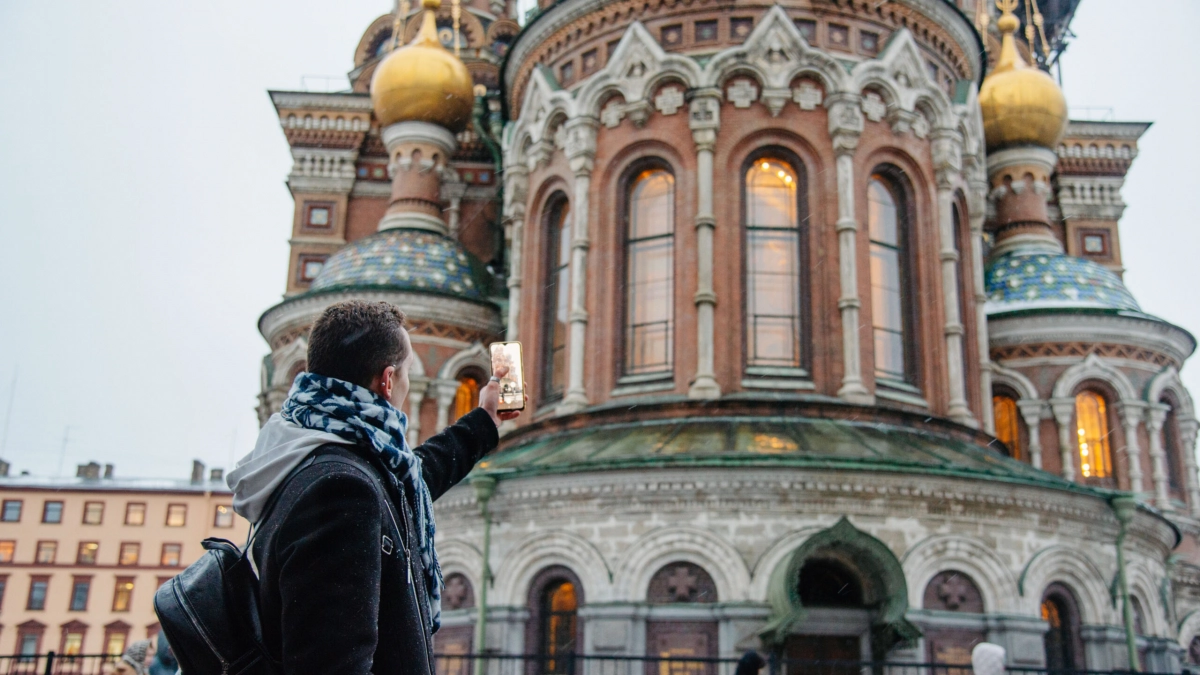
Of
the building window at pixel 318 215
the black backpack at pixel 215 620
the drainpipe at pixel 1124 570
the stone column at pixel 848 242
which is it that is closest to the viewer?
the black backpack at pixel 215 620

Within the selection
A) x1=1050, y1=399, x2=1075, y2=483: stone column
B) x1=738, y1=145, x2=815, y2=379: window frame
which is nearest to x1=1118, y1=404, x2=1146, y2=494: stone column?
x1=1050, y1=399, x2=1075, y2=483: stone column

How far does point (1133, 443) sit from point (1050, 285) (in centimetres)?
327

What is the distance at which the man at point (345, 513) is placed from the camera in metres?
2.60

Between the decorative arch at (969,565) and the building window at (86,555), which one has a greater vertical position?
the building window at (86,555)

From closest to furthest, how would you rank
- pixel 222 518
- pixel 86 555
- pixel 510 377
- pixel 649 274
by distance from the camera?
pixel 510 377
pixel 649 274
pixel 86 555
pixel 222 518

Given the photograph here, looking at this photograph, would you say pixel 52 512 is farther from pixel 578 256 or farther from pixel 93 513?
pixel 578 256

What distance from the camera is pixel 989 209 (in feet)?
80.0

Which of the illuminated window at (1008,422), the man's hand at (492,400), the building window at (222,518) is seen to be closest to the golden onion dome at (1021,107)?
the illuminated window at (1008,422)

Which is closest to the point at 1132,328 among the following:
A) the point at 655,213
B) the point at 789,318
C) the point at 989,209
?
the point at 989,209

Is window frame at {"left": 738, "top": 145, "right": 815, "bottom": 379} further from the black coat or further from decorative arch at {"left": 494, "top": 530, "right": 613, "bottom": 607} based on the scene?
the black coat

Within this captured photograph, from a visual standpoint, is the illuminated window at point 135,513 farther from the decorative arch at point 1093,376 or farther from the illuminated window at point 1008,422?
the decorative arch at point 1093,376

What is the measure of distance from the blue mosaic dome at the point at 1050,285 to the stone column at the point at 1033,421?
5.87 ft

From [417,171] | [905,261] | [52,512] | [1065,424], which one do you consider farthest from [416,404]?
[52,512]

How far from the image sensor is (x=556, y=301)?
1930cm
